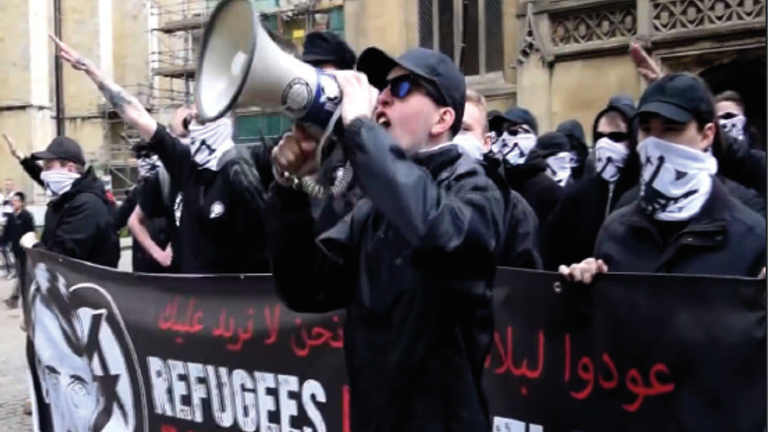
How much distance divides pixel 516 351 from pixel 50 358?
2.99m

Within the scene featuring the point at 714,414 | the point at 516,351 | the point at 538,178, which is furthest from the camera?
the point at 538,178

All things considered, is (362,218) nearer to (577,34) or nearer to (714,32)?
(714,32)

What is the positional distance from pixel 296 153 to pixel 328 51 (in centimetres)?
210

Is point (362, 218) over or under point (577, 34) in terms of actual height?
under

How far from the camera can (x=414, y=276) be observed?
2.72 meters

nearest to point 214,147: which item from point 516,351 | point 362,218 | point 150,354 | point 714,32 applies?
point 150,354

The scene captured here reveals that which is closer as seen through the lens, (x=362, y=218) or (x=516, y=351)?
(x=362, y=218)

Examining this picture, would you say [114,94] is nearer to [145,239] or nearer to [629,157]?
[145,239]

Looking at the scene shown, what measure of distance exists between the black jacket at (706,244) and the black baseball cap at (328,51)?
1.58 meters

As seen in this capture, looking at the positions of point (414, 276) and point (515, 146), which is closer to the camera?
point (414, 276)

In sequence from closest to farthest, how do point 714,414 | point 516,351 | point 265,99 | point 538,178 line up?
1. point 265,99
2. point 714,414
3. point 516,351
4. point 538,178

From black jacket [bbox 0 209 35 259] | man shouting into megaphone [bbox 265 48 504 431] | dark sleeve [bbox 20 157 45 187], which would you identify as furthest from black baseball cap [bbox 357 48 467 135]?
black jacket [bbox 0 209 35 259]

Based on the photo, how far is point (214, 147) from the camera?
583 cm

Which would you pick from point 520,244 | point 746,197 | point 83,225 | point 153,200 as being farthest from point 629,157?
point 153,200
